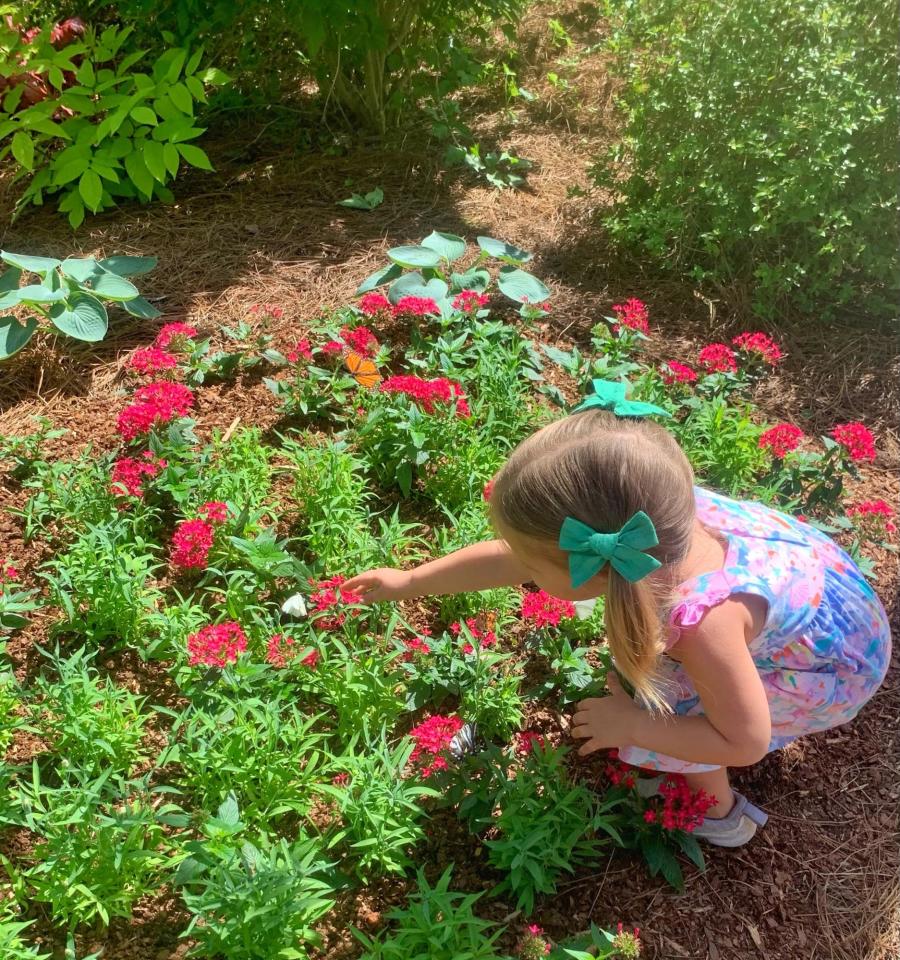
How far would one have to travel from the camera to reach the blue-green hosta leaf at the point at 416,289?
3445mm

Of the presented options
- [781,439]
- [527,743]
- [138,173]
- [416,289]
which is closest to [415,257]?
[416,289]

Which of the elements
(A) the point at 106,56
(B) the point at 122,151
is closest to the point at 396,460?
(B) the point at 122,151

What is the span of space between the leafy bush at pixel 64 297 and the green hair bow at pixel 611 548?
7.35ft

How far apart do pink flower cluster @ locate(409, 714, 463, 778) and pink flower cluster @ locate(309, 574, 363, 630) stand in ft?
1.30

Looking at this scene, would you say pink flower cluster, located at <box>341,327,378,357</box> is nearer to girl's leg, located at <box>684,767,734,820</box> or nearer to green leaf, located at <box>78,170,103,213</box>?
green leaf, located at <box>78,170,103,213</box>

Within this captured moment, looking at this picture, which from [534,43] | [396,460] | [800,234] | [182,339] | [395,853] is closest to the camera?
[395,853]

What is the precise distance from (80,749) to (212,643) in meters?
0.43

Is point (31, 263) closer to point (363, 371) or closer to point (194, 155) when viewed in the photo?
point (194, 155)

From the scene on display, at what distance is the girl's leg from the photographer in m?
2.06

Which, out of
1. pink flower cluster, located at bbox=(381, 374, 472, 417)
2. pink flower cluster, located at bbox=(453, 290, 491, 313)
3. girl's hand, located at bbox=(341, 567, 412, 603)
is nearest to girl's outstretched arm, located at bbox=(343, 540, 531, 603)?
girl's hand, located at bbox=(341, 567, 412, 603)

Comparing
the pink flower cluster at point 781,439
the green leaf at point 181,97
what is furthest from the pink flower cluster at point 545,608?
the green leaf at point 181,97

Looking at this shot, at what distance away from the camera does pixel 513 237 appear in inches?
164

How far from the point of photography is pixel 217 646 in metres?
2.08

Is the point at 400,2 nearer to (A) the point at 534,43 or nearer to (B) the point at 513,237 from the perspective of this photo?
(B) the point at 513,237
